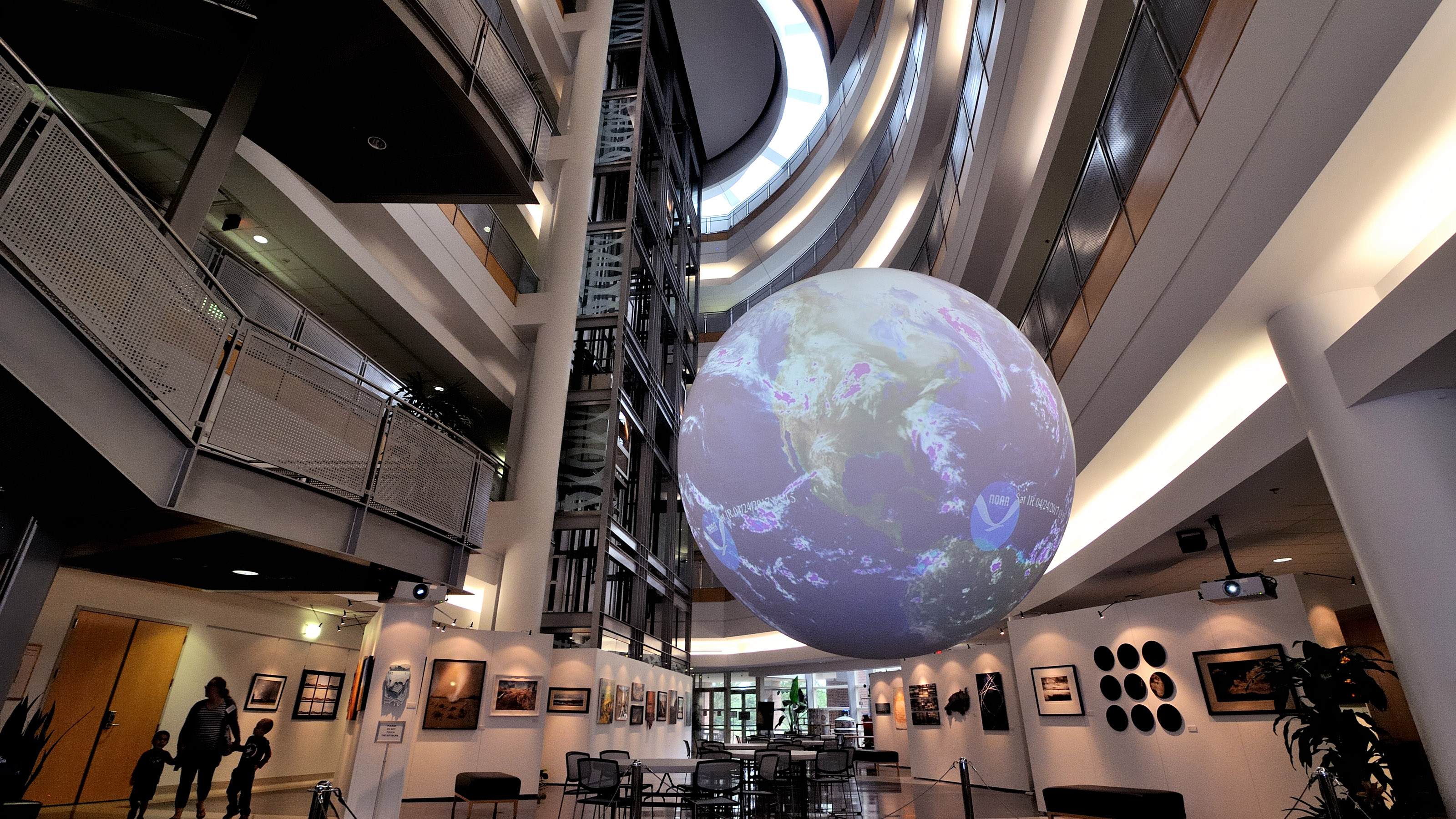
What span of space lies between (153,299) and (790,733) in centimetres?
2472

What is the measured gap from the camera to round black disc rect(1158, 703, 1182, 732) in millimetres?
10703

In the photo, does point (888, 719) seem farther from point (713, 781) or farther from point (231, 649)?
point (231, 649)

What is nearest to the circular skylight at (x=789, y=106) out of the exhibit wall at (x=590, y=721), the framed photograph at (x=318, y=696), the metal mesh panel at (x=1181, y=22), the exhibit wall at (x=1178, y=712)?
the metal mesh panel at (x=1181, y=22)

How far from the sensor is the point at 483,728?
1191cm

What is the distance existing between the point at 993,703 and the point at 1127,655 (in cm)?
390

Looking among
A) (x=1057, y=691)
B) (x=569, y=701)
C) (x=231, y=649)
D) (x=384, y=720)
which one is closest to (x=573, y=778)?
(x=569, y=701)

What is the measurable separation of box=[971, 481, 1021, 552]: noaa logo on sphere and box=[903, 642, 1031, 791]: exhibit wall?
13086 mm

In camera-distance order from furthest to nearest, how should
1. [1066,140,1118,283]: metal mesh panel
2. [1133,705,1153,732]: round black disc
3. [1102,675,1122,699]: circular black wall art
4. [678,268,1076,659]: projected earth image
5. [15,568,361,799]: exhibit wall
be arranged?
[1102,675,1122,699]: circular black wall art < [1133,705,1153,732]: round black disc < [15,568,361,799]: exhibit wall < [1066,140,1118,283]: metal mesh panel < [678,268,1076,659]: projected earth image

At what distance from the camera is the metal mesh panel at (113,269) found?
3826 mm

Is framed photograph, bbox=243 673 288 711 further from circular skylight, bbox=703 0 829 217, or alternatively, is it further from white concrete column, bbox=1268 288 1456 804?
circular skylight, bbox=703 0 829 217

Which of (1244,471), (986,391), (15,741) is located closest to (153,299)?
(15,741)

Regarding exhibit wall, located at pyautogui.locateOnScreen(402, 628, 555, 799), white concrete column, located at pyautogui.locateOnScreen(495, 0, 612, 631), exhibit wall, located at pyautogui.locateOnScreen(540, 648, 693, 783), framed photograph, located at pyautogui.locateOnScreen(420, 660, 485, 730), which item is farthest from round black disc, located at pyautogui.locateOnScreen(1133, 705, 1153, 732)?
white concrete column, located at pyautogui.locateOnScreen(495, 0, 612, 631)

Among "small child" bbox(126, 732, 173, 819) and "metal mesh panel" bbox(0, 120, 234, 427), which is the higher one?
"metal mesh panel" bbox(0, 120, 234, 427)

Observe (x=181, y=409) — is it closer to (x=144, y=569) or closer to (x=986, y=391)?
(x=144, y=569)
